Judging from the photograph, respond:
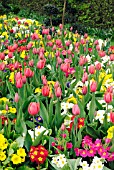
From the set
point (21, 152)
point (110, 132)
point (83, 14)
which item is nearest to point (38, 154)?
point (21, 152)

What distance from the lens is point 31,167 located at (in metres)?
2.55

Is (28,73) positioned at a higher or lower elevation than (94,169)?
higher

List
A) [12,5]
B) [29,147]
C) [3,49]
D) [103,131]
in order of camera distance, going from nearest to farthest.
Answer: [29,147] < [103,131] < [3,49] < [12,5]

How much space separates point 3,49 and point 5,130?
2.68m

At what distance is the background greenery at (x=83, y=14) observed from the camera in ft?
36.1

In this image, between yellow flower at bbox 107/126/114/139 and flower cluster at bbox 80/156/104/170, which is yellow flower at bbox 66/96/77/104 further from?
flower cluster at bbox 80/156/104/170

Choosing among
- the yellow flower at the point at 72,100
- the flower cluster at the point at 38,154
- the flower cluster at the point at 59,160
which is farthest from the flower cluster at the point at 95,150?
the yellow flower at the point at 72,100

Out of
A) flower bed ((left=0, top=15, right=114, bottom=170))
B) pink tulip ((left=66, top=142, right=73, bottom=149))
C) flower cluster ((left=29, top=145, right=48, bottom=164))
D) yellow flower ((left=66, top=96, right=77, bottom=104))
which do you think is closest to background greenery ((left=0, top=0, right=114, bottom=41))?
yellow flower ((left=66, top=96, right=77, bottom=104))

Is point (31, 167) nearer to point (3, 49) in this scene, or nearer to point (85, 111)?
point (85, 111)

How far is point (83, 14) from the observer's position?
1243cm

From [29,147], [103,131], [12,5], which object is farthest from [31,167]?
[12,5]

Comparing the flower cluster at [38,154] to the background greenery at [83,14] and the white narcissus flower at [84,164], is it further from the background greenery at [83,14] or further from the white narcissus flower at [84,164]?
the background greenery at [83,14]

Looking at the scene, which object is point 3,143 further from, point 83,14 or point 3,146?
point 83,14

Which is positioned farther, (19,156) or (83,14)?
(83,14)
